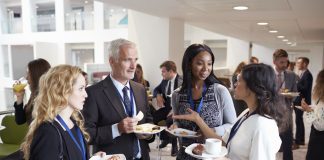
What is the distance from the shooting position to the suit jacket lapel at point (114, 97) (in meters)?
1.47

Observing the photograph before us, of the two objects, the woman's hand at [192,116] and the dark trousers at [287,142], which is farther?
the dark trousers at [287,142]

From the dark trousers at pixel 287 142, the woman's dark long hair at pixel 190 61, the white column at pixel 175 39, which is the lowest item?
the dark trousers at pixel 287 142

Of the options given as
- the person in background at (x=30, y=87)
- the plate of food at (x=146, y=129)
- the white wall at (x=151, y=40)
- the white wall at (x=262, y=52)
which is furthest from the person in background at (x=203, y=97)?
the white wall at (x=262, y=52)

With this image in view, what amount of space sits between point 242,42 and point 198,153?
11218mm

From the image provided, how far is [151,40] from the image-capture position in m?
4.78

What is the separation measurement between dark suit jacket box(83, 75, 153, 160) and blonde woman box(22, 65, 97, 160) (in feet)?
0.55

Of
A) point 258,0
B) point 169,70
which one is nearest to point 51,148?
point 258,0

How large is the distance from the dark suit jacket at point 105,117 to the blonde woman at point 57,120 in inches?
6.6

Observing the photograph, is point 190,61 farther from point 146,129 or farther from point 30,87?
point 30,87

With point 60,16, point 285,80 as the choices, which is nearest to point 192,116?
point 285,80

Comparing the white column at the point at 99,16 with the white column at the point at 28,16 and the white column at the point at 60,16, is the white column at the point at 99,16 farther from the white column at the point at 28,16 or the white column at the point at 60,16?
the white column at the point at 28,16

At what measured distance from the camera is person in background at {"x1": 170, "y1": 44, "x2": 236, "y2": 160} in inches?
59.6

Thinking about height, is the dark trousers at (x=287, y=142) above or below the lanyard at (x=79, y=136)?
below

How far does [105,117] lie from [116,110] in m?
0.07
